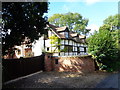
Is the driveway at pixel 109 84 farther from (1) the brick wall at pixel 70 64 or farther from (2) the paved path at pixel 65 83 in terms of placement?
(1) the brick wall at pixel 70 64

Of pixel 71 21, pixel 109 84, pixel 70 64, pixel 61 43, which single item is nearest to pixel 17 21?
pixel 109 84

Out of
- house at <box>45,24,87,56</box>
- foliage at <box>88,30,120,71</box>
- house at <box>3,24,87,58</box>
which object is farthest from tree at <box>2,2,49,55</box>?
house at <box>3,24,87,58</box>

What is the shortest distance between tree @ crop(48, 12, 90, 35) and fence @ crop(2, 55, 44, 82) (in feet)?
83.9

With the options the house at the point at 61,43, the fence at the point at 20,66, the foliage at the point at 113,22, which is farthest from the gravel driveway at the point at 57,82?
the foliage at the point at 113,22

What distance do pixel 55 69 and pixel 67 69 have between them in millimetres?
1521

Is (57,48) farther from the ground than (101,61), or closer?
farther from the ground

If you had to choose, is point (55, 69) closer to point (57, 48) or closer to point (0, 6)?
point (57, 48)

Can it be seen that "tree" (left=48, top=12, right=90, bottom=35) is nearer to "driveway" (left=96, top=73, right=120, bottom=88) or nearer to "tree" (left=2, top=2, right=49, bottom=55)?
"driveway" (left=96, top=73, right=120, bottom=88)

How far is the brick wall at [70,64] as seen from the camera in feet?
39.0

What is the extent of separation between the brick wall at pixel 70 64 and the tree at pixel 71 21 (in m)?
25.0

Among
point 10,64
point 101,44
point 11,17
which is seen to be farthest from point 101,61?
point 11,17

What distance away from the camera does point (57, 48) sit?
2034 cm

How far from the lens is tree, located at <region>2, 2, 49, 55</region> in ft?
19.9

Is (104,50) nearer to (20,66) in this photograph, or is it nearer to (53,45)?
(20,66)
